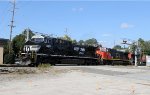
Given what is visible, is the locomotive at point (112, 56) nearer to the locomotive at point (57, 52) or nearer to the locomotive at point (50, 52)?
the locomotive at point (57, 52)

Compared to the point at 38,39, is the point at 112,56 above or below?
below

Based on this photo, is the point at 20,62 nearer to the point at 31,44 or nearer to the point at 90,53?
the point at 31,44

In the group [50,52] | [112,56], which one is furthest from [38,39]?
[112,56]

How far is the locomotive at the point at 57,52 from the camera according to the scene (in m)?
31.3

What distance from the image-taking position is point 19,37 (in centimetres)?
6412

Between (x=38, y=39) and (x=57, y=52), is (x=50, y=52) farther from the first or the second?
(x=38, y=39)

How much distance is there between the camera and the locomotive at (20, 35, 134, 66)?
103 ft

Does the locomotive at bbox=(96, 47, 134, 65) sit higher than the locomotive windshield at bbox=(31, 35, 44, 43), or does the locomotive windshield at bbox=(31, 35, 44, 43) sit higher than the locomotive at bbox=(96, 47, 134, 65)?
the locomotive windshield at bbox=(31, 35, 44, 43)

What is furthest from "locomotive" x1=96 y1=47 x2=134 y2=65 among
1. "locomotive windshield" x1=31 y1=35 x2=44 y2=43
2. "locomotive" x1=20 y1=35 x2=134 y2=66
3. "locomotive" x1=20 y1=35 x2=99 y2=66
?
"locomotive windshield" x1=31 y1=35 x2=44 y2=43

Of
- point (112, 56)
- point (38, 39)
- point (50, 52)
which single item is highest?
point (38, 39)

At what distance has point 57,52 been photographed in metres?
34.4

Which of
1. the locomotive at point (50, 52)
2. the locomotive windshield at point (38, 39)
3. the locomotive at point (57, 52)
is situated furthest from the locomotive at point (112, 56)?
the locomotive windshield at point (38, 39)

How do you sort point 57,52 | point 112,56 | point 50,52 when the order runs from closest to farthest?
point 50,52
point 57,52
point 112,56

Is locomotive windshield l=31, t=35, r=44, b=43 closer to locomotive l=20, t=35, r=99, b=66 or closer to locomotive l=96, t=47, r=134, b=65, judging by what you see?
locomotive l=20, t=35, r=99, b=66
